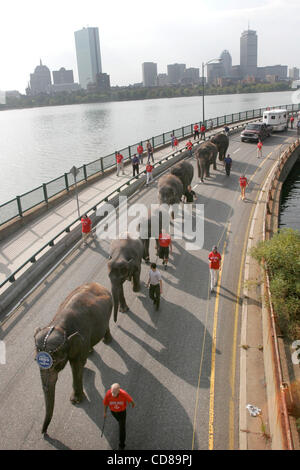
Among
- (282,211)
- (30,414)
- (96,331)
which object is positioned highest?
(96,331)

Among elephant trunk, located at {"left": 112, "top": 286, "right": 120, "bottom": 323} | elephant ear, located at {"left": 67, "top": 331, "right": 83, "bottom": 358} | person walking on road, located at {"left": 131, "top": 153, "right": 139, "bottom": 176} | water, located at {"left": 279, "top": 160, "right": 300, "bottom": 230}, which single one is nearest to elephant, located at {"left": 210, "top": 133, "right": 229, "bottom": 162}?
water, located at {"left": 279, "top": 160, "right": 300, "bottom": 230}

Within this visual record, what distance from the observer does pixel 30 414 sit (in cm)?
898

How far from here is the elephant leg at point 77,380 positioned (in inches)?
346

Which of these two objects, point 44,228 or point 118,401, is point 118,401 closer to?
point 118,401

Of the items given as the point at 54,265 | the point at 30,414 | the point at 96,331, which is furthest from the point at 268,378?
the point at 54,265

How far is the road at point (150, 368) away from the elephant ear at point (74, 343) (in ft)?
5.12

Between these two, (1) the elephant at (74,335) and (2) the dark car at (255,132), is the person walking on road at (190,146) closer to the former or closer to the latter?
(2) the dark car at (255,132)

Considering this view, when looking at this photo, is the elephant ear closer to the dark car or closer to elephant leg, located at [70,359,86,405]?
elephant leg, located at [70,359,86,405]

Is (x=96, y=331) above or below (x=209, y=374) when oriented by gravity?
above

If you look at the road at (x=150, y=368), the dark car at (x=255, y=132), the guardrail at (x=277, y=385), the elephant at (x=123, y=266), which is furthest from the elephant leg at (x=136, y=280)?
the dark car at (x=255, y=132)

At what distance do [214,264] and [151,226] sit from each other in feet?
11.1

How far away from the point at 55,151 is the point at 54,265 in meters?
58.1

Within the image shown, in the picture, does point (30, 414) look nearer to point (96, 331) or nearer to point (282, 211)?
point (96, 331)

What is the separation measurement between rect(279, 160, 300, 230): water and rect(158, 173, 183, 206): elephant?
Result: 11.6 m
